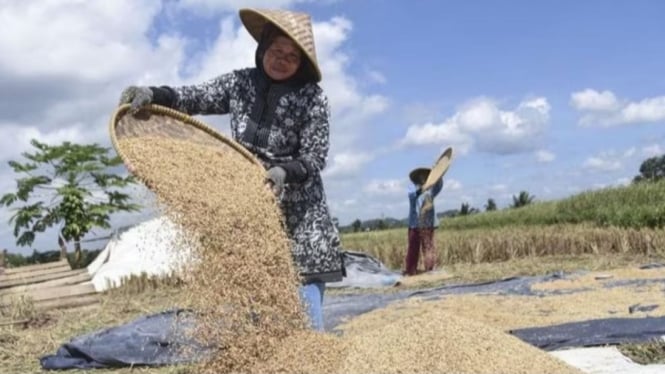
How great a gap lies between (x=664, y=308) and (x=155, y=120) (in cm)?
327

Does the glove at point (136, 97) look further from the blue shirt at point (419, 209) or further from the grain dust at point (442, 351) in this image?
the blue shirt at point (419, 209)

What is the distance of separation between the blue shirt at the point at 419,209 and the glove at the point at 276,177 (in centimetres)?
683

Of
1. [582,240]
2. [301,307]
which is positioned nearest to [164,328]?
[301,307]

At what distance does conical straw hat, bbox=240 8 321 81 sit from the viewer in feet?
10.8

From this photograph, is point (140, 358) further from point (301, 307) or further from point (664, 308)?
point (664, 308)

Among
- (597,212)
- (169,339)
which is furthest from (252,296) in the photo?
(597,212)

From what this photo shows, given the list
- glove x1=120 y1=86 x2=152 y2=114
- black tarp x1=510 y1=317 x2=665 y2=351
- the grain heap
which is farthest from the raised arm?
black tarp x1=510 y1=317 x2=665 y2=351

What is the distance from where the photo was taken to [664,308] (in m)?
4.80

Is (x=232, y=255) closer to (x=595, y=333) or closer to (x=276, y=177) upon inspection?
(x=276, y=177)

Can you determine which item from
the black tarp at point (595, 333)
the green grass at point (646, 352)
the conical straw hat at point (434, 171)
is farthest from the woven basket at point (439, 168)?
the green grass at point (646, 352)

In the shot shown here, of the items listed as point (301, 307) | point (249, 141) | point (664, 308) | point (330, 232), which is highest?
point (249, 141)

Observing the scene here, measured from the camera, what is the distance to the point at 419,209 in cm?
992

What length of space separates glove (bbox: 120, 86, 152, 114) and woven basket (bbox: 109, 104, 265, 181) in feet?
0.10

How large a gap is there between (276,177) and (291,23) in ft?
2.17
